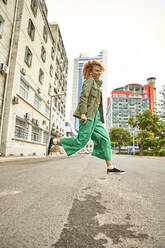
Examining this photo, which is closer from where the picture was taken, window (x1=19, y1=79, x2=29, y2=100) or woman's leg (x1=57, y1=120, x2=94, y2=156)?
woman's leg (x1=57, y1=120, x2=94, y2=156)

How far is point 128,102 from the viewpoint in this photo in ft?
488

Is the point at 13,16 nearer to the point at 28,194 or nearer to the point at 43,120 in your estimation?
the point at 43,120

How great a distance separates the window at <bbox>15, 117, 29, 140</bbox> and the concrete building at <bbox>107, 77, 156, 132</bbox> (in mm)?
131045

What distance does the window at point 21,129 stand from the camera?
41.1ft

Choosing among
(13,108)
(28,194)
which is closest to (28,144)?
(13,108)

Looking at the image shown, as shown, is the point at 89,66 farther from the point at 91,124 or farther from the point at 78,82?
the point at 78,82

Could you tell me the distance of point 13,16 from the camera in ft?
38.8

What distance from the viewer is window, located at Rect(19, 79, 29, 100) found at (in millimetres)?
13275

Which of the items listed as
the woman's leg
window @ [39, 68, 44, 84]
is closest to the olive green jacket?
the woman's leg

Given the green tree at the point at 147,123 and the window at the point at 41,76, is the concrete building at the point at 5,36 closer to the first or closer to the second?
the window at the point at 41,76

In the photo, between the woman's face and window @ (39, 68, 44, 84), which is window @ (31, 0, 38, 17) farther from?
the woman's face

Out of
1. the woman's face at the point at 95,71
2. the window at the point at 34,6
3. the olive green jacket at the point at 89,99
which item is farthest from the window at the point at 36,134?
the olive green jacket at the point at 89,99

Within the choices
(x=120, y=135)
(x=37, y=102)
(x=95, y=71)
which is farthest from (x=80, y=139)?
(x=120, y=135)

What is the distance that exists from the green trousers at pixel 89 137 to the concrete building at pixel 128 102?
Result: 462 ft
